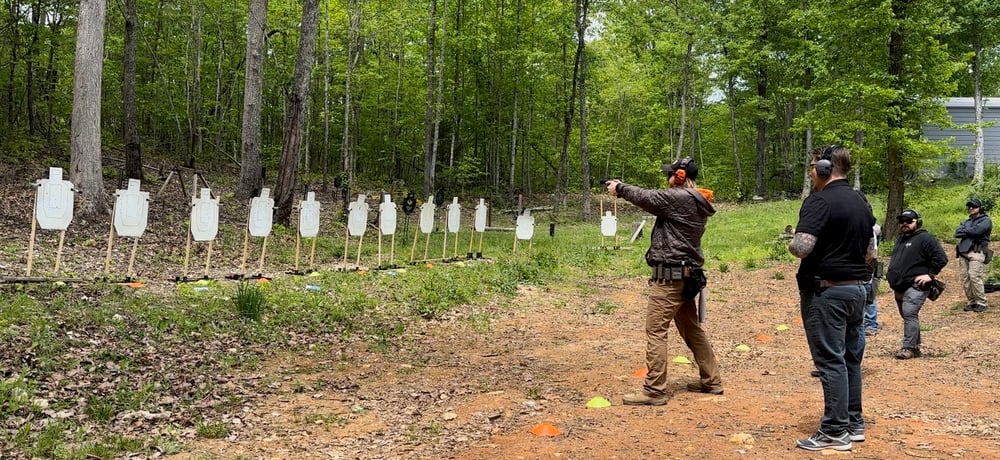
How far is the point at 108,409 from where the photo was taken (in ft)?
15.4

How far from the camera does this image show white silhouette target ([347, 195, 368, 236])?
1164cm

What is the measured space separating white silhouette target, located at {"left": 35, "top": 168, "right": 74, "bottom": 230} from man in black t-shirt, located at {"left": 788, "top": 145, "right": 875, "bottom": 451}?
7.96 m

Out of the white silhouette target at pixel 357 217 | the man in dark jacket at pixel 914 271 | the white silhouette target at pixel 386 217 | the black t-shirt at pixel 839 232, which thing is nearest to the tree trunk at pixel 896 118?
the man in dark jacket at pixel 914 271

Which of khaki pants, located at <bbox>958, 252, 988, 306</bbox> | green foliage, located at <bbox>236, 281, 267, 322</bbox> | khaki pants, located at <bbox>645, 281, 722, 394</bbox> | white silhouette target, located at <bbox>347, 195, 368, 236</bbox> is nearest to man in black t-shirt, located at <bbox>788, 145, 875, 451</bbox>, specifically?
Result: khaki pants, located at <bbox>645, 281, 722, 394</bbox>

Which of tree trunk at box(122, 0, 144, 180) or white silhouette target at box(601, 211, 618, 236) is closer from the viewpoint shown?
tree trunk at box(122, 0, 144, 180)

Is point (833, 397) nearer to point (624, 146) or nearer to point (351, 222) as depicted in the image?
point (351, 222)

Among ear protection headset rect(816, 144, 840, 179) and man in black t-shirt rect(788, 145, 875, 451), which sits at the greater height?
ear protection headset rect(816, 144, 840, 179)

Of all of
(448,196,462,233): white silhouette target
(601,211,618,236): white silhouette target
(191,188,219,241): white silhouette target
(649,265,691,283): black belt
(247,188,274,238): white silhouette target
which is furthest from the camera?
(601,211,618,236): white silhouette target

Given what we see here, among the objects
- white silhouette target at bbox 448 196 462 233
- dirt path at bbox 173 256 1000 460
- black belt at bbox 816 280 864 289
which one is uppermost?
white silhouette target at bbox 448 196 462 233

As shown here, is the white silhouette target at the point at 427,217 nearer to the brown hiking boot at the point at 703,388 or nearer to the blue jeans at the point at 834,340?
the brown hiking boot at the point at 703,388

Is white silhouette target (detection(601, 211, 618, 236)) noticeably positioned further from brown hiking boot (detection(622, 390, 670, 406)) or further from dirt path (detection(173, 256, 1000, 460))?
brown hiking boot (detection(622, 390, 670, 406))

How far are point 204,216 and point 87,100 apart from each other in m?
4.57

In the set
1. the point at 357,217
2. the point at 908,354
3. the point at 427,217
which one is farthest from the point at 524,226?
the point at 908,354

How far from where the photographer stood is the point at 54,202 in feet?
24.9
